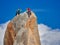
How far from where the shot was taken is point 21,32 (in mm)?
13773

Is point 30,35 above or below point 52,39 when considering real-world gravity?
below

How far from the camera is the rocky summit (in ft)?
44.9

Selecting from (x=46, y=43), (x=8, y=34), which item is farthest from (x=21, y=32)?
(x=46, y=43)

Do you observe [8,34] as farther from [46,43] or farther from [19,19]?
[46,43]

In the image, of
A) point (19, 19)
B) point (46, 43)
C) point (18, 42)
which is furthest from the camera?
point (46, 43)

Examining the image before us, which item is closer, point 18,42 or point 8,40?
point 18,42

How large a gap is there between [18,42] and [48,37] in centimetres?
418

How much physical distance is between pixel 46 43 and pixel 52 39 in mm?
470

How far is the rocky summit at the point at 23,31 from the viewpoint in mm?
13688

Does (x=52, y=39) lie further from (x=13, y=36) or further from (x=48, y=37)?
(x=13, y=36)

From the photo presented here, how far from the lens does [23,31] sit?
13.8 m

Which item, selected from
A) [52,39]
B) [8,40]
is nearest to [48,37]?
[52,39]

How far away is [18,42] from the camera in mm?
13664

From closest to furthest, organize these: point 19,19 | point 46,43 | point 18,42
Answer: point 18,42
point 19,19
point 46,43
